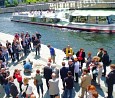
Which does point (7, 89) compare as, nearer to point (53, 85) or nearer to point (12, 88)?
point (12, 88)

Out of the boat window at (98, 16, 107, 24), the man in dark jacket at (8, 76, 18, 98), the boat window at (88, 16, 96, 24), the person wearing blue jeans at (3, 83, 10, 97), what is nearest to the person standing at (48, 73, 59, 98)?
the man in dark jacket at (8, 76, 18, 98)

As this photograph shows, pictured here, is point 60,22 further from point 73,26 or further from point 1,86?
point 1,86

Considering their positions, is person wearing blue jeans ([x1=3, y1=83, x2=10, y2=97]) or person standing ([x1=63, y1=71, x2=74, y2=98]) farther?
person wearing blue jeans ([x1=3, y1=83, x2=10, y2=97])

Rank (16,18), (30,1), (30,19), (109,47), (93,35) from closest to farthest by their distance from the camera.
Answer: (109,47), (93,35), (30,19), (16,18), (30,1)

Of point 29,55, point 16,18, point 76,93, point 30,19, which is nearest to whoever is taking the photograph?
point 76,93

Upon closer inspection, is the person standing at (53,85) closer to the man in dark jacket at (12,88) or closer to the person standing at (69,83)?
the person standing at (69,83)

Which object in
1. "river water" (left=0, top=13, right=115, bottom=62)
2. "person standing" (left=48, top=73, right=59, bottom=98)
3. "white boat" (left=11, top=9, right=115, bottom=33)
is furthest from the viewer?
"white boat" (left=11, top=9, right=115, bottom=33)

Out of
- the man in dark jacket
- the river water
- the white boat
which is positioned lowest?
the river water

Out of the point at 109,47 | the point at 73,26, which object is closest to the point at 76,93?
the point at 109,47

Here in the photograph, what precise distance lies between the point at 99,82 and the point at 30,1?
10379cm

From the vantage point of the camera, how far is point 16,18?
72375mm

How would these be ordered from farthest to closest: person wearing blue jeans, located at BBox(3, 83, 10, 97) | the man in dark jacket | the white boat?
the white boat < person wearing blue jeans, located at BBox(3, 83, 10, 97) < the man in dark jacket

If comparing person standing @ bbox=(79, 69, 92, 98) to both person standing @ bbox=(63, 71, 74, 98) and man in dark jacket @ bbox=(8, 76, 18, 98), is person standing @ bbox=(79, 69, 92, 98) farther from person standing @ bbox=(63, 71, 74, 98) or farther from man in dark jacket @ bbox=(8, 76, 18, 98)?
man in dark jacket @ bbox=(8, 76, 18, 98)

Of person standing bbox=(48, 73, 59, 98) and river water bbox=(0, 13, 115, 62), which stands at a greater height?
person standing bbox=(48, 73, 59, 98)
